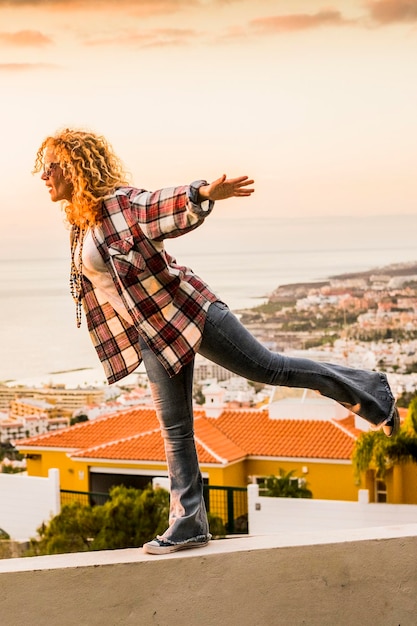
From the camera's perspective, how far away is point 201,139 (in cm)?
2491

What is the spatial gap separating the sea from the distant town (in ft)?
1.26

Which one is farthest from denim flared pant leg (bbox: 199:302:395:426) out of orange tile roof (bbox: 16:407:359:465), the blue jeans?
orange tile roof (bbox: 16:407:359:465)

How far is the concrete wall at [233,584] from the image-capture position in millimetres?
1942

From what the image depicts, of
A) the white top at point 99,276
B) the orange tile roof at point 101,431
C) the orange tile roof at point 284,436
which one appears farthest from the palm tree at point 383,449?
the white top at point 99,276

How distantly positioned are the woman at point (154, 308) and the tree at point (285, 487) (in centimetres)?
2223

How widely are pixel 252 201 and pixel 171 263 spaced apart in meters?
25.1

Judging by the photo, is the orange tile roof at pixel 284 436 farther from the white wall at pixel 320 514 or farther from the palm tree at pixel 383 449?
the white wall at pixel 320 514

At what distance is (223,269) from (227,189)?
22.3 m

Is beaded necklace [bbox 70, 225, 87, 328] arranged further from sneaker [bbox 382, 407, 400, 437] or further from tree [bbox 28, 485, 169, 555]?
tree [bbox 28, 485, 169, 555]

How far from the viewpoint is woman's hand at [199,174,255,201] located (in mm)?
1850

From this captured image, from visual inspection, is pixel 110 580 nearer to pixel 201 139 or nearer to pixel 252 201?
pixel 201 139

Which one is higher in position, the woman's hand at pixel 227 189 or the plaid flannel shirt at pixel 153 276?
the woman's hand at pixel 227 189

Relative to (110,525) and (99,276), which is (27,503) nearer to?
(110,525)

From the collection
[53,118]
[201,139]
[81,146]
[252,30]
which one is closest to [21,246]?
[53,118]
